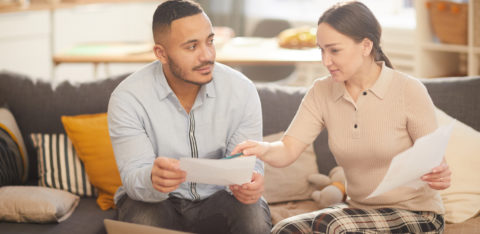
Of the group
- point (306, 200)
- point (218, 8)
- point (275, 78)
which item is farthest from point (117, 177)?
point (218, 8)

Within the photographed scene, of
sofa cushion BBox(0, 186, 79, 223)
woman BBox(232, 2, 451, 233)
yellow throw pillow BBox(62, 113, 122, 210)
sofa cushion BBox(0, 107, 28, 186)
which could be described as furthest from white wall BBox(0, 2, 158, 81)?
woman BBox(232, 2, 451, 233)

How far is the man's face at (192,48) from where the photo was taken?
5.83 feet

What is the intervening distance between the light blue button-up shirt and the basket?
2329 millimetres

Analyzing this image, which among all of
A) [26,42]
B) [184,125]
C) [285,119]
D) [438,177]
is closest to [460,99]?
[285,119]

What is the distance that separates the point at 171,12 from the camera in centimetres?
180

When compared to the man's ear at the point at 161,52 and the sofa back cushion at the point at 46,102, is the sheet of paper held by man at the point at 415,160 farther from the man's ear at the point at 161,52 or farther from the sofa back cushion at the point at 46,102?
the sofa back cushion at the point at 46,102

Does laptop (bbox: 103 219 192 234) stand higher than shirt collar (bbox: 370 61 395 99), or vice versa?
shirt collar (bbox: 370 61 395 99)

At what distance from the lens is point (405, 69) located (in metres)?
4.61

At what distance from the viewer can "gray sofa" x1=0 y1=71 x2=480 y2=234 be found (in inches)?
88.6

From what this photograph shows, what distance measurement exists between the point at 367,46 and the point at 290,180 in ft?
2.49

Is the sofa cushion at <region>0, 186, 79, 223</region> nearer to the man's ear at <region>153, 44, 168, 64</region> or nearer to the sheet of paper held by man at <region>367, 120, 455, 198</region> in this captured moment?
the man's ear at <region>153, 44, 168, 64</region>

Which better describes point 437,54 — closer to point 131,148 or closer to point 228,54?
point 228,54

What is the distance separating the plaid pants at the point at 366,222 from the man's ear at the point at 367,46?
461 millimetres

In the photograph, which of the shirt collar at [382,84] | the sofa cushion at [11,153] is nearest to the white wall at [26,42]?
the sofa cushion at [11,153]
